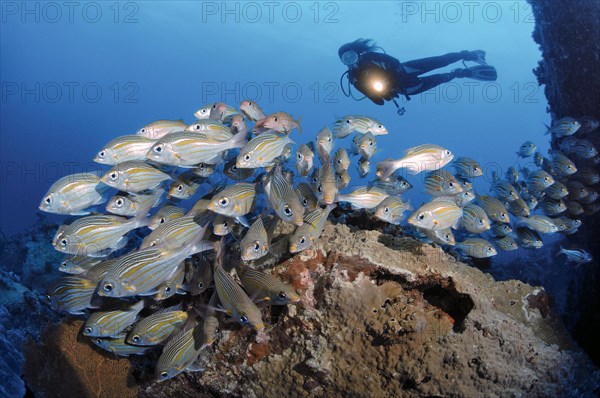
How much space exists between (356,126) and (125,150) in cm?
282

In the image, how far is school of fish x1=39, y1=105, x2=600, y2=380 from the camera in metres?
2.76

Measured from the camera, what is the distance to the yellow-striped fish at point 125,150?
3139 mm

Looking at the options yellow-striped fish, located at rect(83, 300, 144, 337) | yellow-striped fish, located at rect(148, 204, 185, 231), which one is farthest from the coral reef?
yellow-striped fish, located at rect(148, 204, 185, 231)

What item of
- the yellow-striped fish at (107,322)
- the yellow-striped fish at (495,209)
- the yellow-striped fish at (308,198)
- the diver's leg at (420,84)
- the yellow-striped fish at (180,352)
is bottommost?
Answer: the yellow-striped fish at (180,352)

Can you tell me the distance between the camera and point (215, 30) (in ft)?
183

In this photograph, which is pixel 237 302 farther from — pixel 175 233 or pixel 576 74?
pixel 576 74

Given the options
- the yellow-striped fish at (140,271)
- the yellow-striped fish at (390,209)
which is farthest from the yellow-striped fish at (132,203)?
the yellow-striped fish at (390,209)

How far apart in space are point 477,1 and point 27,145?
8313cm

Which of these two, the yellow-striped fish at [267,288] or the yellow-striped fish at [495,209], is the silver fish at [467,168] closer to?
the yellow-striped fish at [495,209]

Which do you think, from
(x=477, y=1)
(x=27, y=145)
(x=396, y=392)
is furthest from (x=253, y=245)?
(x=27, y=145)

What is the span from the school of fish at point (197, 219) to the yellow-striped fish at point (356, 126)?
→ 1.52ft

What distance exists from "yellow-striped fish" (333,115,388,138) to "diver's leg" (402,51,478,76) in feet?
13.5

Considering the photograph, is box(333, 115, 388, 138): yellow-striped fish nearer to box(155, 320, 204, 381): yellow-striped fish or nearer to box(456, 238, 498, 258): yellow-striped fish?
box(456, 238, 498, 258): yellow-striped fish

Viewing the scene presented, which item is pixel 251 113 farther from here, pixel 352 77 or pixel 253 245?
pixel 352 77
